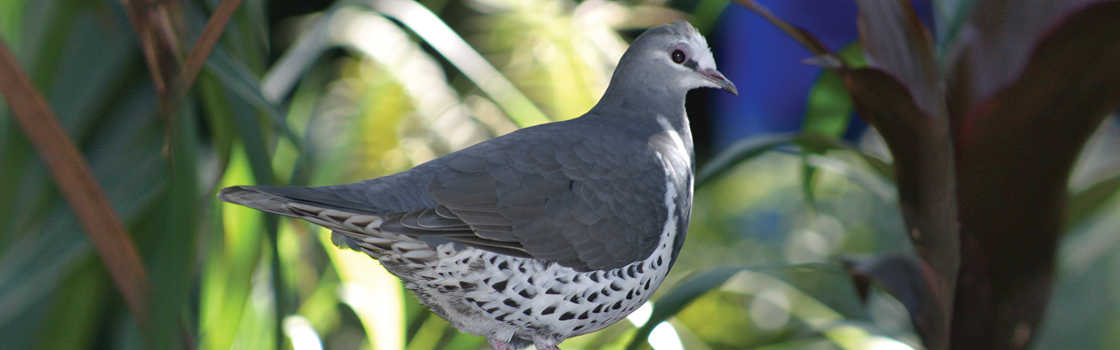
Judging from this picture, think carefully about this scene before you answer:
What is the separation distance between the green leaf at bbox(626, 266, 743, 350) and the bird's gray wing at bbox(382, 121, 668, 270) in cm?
22

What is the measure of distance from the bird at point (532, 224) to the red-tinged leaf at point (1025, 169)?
284mm

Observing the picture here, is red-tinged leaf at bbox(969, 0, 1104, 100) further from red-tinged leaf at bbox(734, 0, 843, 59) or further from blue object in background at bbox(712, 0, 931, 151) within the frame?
blue object in background at bbox(712, 0, 931, 151)

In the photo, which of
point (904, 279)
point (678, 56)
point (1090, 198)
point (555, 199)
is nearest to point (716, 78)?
point (678, 56)

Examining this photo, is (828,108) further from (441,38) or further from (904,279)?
(441,38)

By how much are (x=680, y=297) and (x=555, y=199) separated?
0.28 m

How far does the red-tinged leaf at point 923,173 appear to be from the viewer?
0.56 metres

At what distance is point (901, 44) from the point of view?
1.97ft

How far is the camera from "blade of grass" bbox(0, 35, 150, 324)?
0.48m

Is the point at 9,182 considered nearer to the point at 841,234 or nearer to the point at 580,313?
the point at 580,313

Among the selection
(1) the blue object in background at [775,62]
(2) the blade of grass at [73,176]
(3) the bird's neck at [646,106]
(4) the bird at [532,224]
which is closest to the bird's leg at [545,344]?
(4) the bird at [532,224]

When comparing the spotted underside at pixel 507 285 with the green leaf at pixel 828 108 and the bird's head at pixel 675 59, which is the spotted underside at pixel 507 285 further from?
the green leaf at pixel 828 108

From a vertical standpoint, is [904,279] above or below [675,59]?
below

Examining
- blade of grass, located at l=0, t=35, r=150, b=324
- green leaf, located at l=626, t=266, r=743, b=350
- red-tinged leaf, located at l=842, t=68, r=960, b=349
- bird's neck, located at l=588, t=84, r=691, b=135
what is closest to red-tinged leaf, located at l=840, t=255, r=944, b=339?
red-tinged leaf, located at l=842, t=68, r=960, b=349

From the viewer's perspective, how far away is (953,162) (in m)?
0.57
